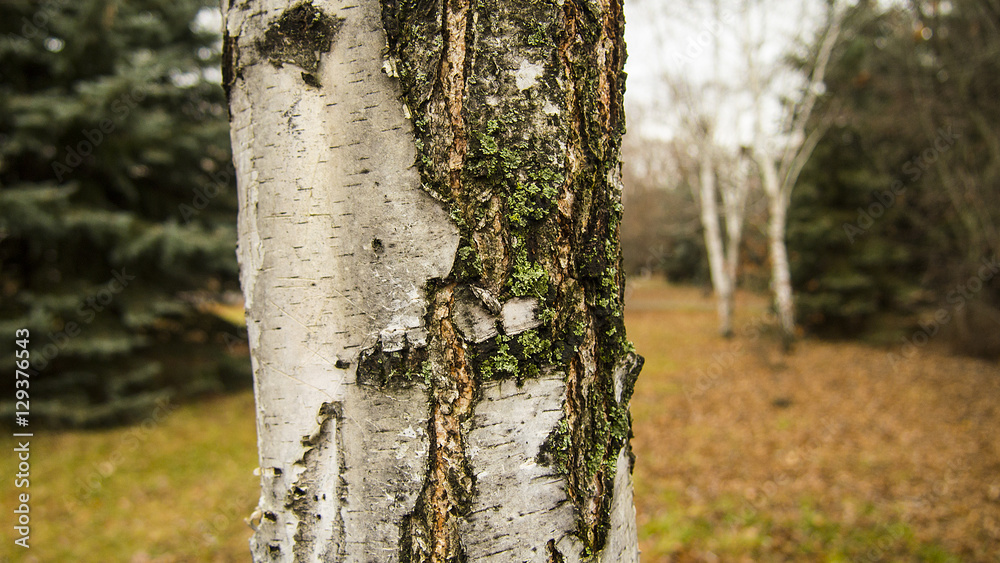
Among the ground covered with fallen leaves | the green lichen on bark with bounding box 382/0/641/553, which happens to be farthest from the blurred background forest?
the green lichen on bark with bounding box 382/0/641/553

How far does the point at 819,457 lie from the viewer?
5461mm

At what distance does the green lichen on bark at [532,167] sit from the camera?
698 millimetres

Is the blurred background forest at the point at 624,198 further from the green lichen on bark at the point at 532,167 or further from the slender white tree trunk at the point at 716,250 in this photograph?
the green lichen on bark at the point at 532,167

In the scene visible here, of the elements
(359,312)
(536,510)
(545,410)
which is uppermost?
(359,312)

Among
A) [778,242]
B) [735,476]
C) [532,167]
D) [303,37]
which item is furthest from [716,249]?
[303,37]

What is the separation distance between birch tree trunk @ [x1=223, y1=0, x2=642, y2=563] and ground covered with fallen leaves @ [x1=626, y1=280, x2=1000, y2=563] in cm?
368

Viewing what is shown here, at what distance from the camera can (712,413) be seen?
715 cm

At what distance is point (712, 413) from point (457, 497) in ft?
24.0

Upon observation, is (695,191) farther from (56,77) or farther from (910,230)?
(56,77)

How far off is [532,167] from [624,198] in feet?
9.04

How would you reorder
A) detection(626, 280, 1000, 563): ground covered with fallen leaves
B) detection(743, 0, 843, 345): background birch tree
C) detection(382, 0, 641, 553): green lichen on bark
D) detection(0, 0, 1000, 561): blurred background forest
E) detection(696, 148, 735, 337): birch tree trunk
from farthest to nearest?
1. detection(696, 148, 735, 337): birch tree trunk
2. detection(743, 0, 843, 345): background birch tree
3. detection(0, 0, 1000, 561): blurred background forest
4. detection(626, 280, 1000, 563): ground covered with fallen leaves
5. detection(382, 0, 641, 553): green lichen on bark

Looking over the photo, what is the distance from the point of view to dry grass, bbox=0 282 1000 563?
390cm

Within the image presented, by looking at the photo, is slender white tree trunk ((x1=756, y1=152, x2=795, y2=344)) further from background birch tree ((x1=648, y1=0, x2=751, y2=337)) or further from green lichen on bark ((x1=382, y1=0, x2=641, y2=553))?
green lichen on bark ((x1=382, y1=0, x2=641, y2=553))

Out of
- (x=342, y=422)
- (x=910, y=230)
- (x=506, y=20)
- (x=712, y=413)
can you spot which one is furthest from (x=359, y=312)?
(x=910, y=230)
